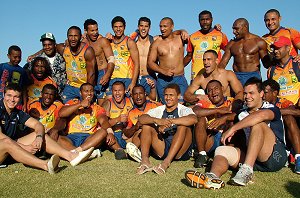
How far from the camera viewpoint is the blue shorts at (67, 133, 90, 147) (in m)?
7.53

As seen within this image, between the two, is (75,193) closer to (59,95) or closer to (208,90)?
(208,90)

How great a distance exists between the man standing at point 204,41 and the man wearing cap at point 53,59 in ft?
10.2

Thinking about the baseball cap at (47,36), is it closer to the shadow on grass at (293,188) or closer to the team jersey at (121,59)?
the team jersey at (121,59)

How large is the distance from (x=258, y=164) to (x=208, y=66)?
287 centimetres

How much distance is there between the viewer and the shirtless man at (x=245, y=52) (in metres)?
8.74

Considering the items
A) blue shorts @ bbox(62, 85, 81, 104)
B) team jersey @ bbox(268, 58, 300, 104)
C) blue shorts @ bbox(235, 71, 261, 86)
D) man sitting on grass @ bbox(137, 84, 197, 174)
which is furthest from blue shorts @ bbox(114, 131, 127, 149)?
team jersey @ bbox(268, 58, 300, 104)

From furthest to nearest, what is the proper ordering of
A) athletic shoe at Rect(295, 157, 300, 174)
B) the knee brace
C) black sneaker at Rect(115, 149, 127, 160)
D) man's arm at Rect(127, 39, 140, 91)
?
man's arm at Rect(127, 39, 140, 91) < black sneaker at Rect(115, 149, 127, 160) < athletic shoe at Rect(295, 157, 300, 174) < the knee brace

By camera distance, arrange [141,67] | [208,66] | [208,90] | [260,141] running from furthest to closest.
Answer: [141,67] < [208,66] < [208,90] < [260,141]

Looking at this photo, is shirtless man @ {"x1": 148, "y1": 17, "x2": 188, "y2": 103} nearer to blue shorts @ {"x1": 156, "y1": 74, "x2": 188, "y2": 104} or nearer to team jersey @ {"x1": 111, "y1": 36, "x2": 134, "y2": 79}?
blue shorts @ {"x1": 156, "y1": 74, "x2": 188, "y2": 104}

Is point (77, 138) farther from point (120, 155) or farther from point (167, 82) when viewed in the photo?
point (167, 82)

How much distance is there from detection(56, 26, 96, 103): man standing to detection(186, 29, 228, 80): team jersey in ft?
8.00

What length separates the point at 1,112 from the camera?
645 cm

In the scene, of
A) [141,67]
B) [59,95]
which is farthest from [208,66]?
[59,95]

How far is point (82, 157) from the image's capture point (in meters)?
6.53
